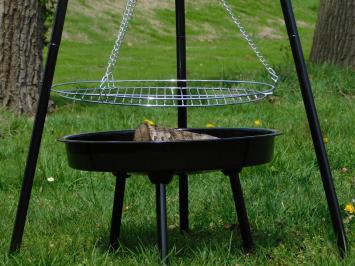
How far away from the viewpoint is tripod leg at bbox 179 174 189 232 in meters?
3.64

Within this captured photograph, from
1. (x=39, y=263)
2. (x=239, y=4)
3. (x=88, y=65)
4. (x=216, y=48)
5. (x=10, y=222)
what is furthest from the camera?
(x=239, y=4)

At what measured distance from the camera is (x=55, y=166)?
490 centimetres

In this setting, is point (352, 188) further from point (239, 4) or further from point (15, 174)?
point (239, 4)

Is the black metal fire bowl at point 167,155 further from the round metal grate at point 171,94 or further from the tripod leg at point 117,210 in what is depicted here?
the tripod leg at point 117,210

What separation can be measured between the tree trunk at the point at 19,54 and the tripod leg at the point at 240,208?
4.38 m

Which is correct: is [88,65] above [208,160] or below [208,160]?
below

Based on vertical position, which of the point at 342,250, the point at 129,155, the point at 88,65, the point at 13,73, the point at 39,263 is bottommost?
the point at 88,65

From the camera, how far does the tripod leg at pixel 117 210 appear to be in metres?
3.29

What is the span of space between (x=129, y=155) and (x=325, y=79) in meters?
6.06

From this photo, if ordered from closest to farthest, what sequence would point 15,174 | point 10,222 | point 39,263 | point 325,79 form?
point 39,263, point 10,222, point 15,174, point 325,79

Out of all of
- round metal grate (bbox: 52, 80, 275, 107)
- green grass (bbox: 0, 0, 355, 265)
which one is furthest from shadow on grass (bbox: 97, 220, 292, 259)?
round metal grate (bbox: 52, 80, 275, 107)

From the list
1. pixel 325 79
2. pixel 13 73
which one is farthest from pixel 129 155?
pixel 325 79

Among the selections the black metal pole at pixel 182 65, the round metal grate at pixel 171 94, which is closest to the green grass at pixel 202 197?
the black metal pole at pixel 182 65

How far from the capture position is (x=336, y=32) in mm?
9273
